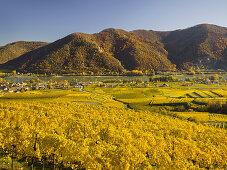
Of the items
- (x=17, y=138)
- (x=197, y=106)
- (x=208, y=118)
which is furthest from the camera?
(x=197, y=106)

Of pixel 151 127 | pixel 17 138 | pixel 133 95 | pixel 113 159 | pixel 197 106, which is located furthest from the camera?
pixel 133 95

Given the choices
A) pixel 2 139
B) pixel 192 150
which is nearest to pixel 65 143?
pixel 2 139

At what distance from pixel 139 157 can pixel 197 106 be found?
7878 centimetres

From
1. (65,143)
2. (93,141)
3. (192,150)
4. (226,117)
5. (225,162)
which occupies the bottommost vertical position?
(226,117)

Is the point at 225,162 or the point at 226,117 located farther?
the point at 226,117

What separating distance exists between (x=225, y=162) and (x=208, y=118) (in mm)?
48322

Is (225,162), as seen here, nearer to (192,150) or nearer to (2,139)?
(192,150)

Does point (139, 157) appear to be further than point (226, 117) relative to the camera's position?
No

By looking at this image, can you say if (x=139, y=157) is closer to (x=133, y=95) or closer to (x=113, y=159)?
(x=113, y=159)

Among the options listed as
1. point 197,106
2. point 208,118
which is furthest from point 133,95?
point 208,118

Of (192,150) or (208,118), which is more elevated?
(192,150)

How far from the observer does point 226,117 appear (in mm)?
72625

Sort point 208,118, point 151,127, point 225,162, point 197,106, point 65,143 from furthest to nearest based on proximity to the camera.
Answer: point 197,106, point 208,118, point 151,127, point 225,162, point 65,143

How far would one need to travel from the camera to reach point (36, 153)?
2269 centimetres
